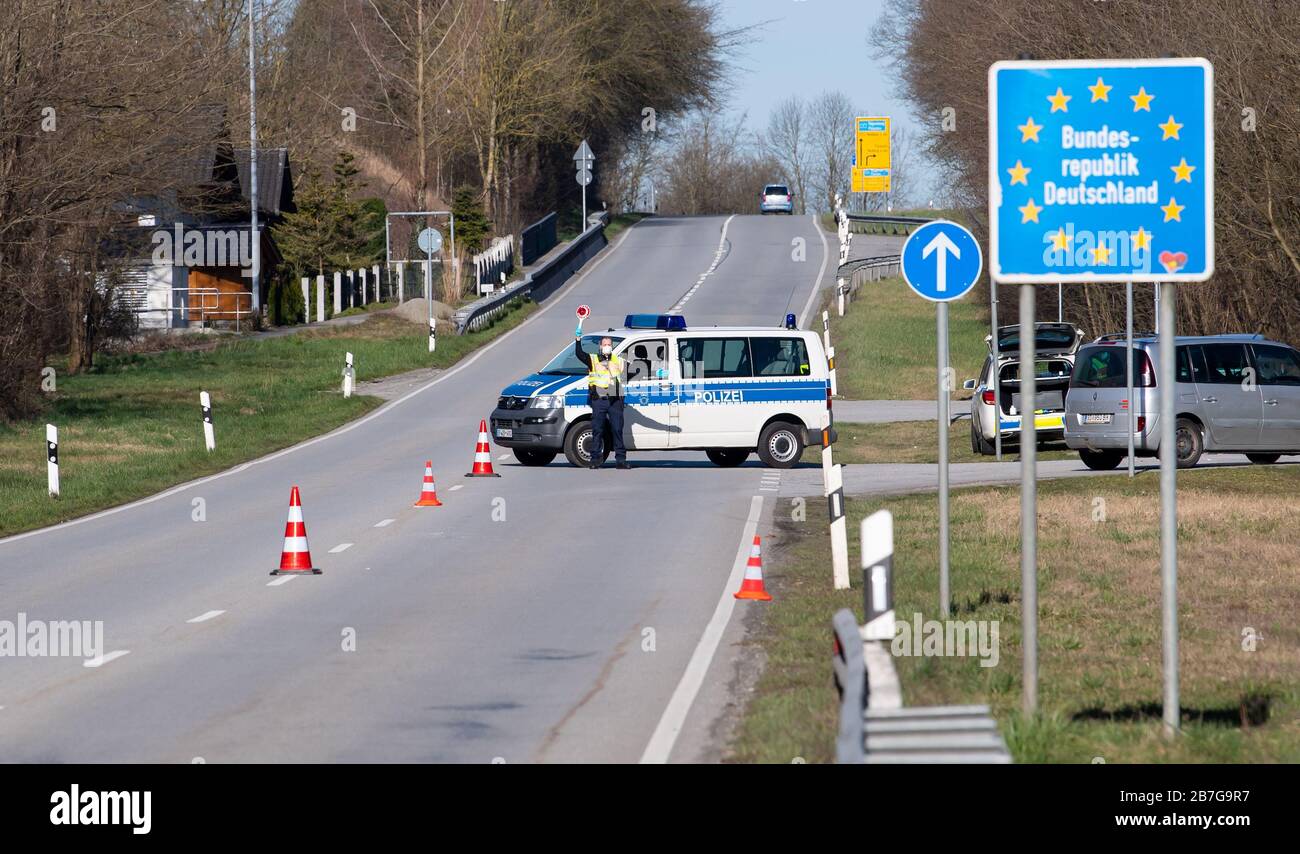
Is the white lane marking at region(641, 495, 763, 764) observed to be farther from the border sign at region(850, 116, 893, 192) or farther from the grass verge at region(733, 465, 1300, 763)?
the border sign at region(850, 116, 893, 192)

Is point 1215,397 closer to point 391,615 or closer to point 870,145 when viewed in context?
point 391,615

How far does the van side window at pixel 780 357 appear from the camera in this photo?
2525 centimetres

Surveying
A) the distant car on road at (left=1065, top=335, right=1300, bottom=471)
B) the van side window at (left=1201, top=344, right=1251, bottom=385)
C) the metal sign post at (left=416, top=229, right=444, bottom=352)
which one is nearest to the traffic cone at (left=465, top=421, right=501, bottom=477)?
the distant car on road at (left=1065, top=335, right=1300, bottom=471)

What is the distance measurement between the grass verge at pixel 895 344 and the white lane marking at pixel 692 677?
2533 centimetres

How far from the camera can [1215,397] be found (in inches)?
947

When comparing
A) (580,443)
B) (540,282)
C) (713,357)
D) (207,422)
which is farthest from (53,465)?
(540,282)

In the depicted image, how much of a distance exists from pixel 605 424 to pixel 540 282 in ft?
114

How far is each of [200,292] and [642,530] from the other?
38993 mm

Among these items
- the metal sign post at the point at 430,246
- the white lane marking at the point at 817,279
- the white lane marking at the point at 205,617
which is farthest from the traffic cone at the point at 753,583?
the white lane marking at the point at 817,279

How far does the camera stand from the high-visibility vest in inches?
945

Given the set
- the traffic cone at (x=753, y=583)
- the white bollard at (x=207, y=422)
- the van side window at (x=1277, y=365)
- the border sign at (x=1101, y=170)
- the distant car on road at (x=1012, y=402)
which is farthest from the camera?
the distant car on road at (x=1012, y=402)

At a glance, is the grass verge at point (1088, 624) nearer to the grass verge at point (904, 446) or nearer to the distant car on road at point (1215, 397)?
the distant car on road at point (1215, 397)

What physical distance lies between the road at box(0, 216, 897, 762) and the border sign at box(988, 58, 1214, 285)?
115 inches
